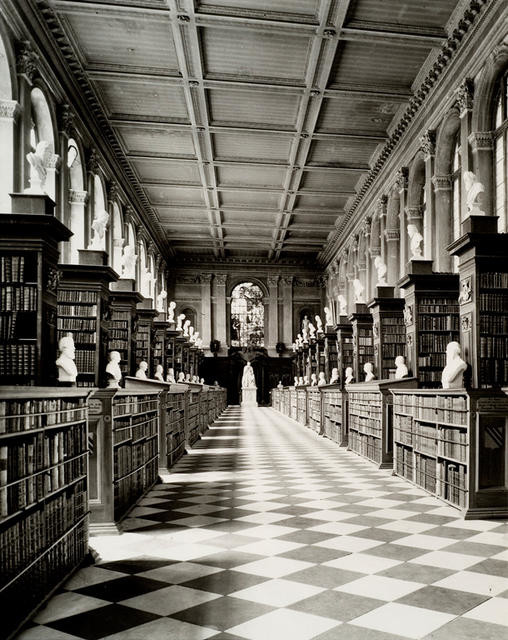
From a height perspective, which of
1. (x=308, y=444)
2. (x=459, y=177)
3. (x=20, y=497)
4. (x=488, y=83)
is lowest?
(x=308, y=444)

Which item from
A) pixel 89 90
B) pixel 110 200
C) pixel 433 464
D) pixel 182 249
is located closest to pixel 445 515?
pixel 433 464

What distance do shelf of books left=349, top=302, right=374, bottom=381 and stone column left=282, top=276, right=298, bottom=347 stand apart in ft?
52.3

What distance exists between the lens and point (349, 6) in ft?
33.2

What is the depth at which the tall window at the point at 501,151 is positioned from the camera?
390 inches

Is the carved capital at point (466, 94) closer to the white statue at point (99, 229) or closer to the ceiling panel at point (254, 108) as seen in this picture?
the ceiling panel at point (254, 108)

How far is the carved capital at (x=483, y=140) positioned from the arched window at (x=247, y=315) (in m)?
20.9

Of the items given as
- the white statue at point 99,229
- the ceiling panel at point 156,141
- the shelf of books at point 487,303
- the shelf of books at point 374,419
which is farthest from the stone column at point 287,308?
the shelf of books at point 487,303

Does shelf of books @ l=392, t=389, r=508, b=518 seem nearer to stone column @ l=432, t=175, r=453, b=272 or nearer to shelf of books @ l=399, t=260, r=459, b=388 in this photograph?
shelf of books @ l=399, t=260, r=459, b=388

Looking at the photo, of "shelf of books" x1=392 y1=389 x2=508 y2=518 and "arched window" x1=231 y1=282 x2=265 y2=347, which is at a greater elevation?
"arched window" x1=231 y1=282 x2=265 y2=347

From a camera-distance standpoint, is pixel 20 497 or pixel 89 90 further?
pixel 89 90

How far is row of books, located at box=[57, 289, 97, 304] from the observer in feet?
31.0

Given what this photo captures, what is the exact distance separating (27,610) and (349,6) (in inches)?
393

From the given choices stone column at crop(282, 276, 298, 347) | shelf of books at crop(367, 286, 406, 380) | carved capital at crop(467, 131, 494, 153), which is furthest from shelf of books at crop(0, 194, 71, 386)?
stone column at crop(282, 276, 298, 347)

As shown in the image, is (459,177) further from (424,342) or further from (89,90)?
(89,90)
